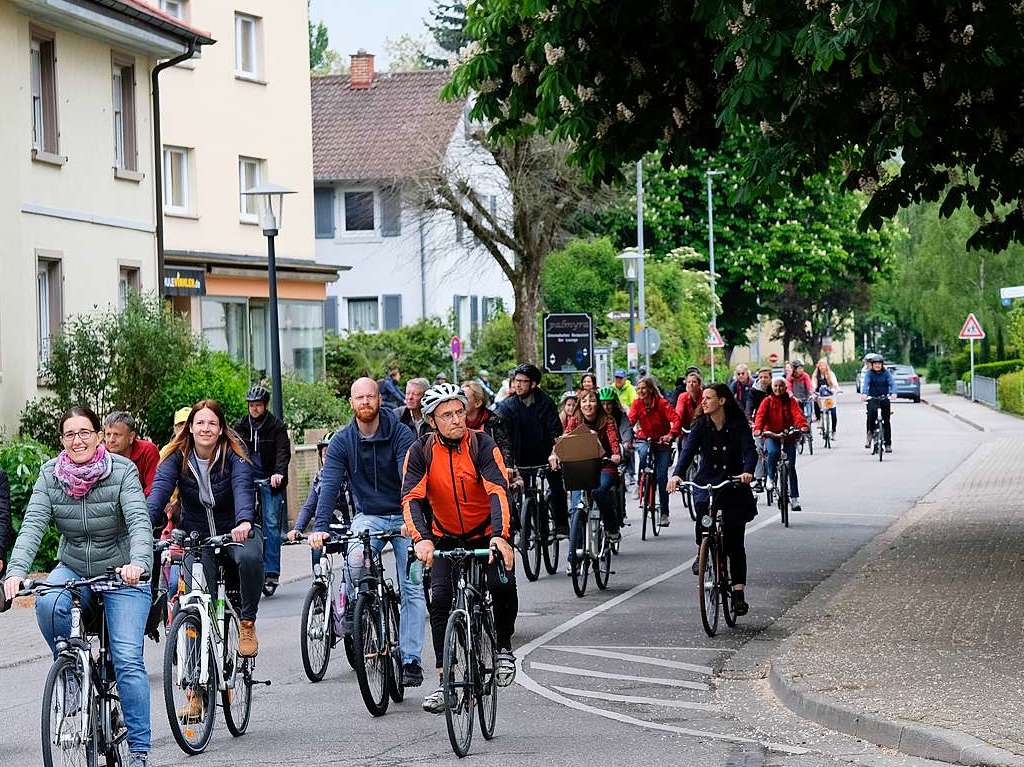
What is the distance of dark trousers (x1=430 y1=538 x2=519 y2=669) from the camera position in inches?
369

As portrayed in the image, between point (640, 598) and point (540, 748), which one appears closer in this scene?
point (540, 748)

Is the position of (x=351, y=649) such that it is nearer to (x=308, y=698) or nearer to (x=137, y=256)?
(x=308, y=698)

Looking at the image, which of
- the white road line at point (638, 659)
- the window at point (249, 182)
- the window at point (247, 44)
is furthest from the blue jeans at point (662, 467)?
the window at point (247, 44)

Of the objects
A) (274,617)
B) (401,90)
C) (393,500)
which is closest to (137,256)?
(274,617)

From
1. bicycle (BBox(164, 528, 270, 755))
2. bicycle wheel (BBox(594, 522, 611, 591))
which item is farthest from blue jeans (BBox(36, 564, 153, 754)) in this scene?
bicycle wheel (BBox(594, 522, 611, 591))

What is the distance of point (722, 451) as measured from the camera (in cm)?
1353

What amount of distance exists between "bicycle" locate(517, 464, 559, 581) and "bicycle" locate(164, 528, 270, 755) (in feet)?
21.6

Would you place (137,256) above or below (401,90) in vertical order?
below

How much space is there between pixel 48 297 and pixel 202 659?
15996 mm

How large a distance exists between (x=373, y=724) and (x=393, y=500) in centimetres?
148

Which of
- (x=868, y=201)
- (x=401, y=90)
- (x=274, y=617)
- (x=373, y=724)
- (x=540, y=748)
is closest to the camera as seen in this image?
(x=540, y=748)

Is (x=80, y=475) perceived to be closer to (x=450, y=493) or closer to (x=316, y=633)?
(x=450, y=493)

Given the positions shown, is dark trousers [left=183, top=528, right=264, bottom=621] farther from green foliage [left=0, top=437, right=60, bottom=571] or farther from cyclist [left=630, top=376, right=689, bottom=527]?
cyclist [left=630, top=376, right=689, bottom=527]

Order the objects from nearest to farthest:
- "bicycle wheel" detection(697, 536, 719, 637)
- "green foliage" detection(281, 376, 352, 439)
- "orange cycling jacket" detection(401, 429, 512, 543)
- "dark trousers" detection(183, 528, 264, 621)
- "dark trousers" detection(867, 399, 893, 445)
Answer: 1. "orange cycling jacket" detection(401, 429, 512, 543)
2. "dark trousers" detection(183, 528, 264, 621)
3. "bicycle wheel" detection(697, 536, 719, 637)
4. "green foliage" detection(281, 376, 352, 439)
5. "dark trousers" detection(867, 399, 893, 445)
